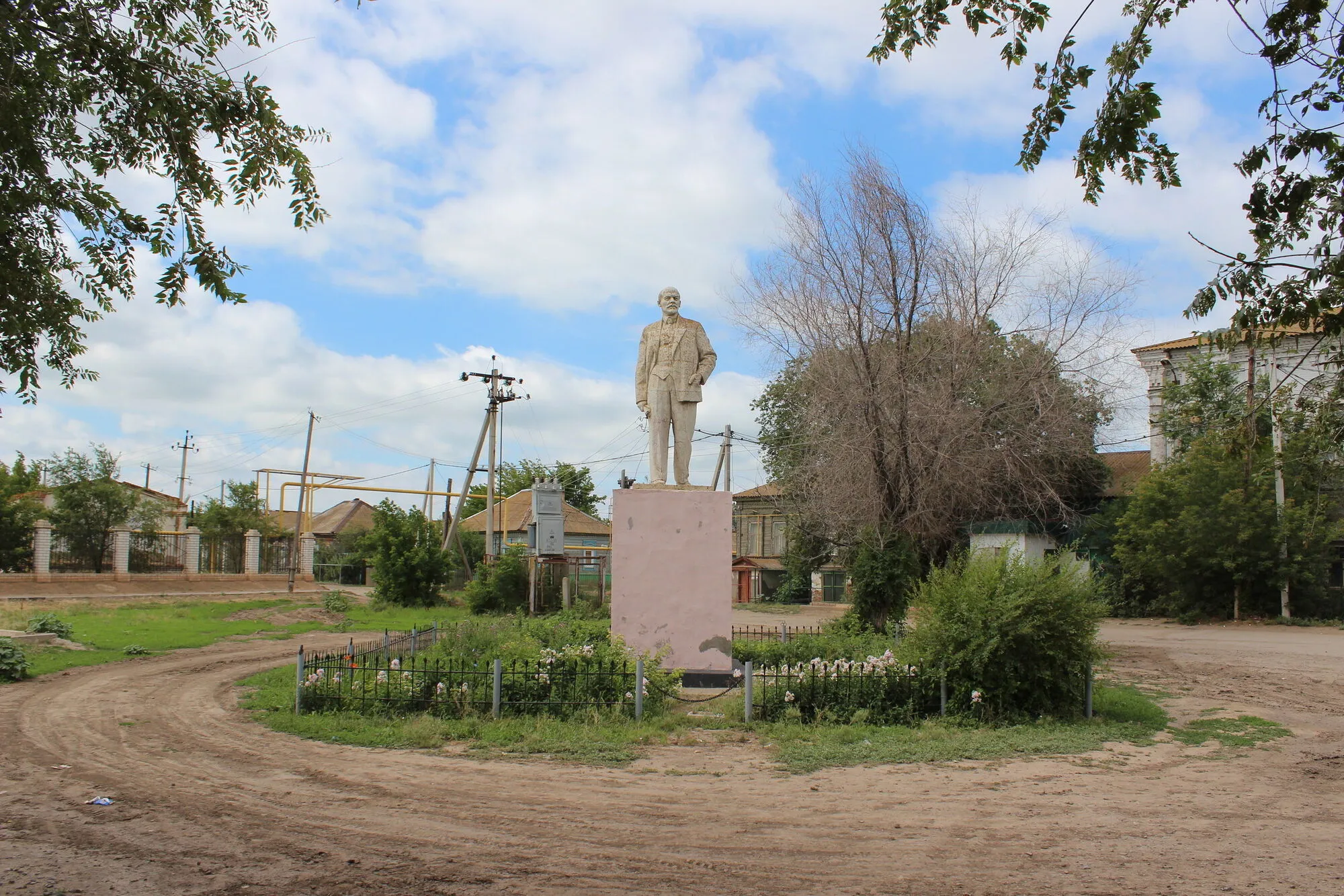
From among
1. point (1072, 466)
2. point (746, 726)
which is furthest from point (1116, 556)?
point (746, 726)

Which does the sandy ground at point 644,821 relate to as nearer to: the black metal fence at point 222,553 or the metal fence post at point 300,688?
the metal fence post at point 300,688

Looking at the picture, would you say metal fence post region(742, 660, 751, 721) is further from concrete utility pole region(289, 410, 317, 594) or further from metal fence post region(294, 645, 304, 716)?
concrete utility pole region(289, 410, 317, 594)

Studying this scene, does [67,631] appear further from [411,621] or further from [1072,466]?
[1072,466]

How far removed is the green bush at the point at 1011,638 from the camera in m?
9.65

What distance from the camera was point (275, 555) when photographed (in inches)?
1478

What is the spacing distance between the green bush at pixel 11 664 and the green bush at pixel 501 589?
45.8ft

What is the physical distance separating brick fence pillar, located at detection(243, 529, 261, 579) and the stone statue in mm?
28418

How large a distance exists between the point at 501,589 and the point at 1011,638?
1896 centimetres

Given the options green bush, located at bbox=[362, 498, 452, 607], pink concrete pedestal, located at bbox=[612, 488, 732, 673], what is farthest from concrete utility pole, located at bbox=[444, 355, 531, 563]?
pink concrete pedestal, located at bbox=[612, 488, 732, 673]

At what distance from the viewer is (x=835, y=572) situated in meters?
34.5

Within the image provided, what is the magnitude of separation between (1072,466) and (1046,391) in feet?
21.4

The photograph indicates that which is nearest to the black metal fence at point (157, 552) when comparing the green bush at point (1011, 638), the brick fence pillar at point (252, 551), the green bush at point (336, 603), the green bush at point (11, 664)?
the brick fence pillar at point (252, 551)

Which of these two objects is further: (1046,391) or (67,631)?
(1046,391)

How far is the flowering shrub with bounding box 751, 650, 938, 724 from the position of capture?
31.8ft
